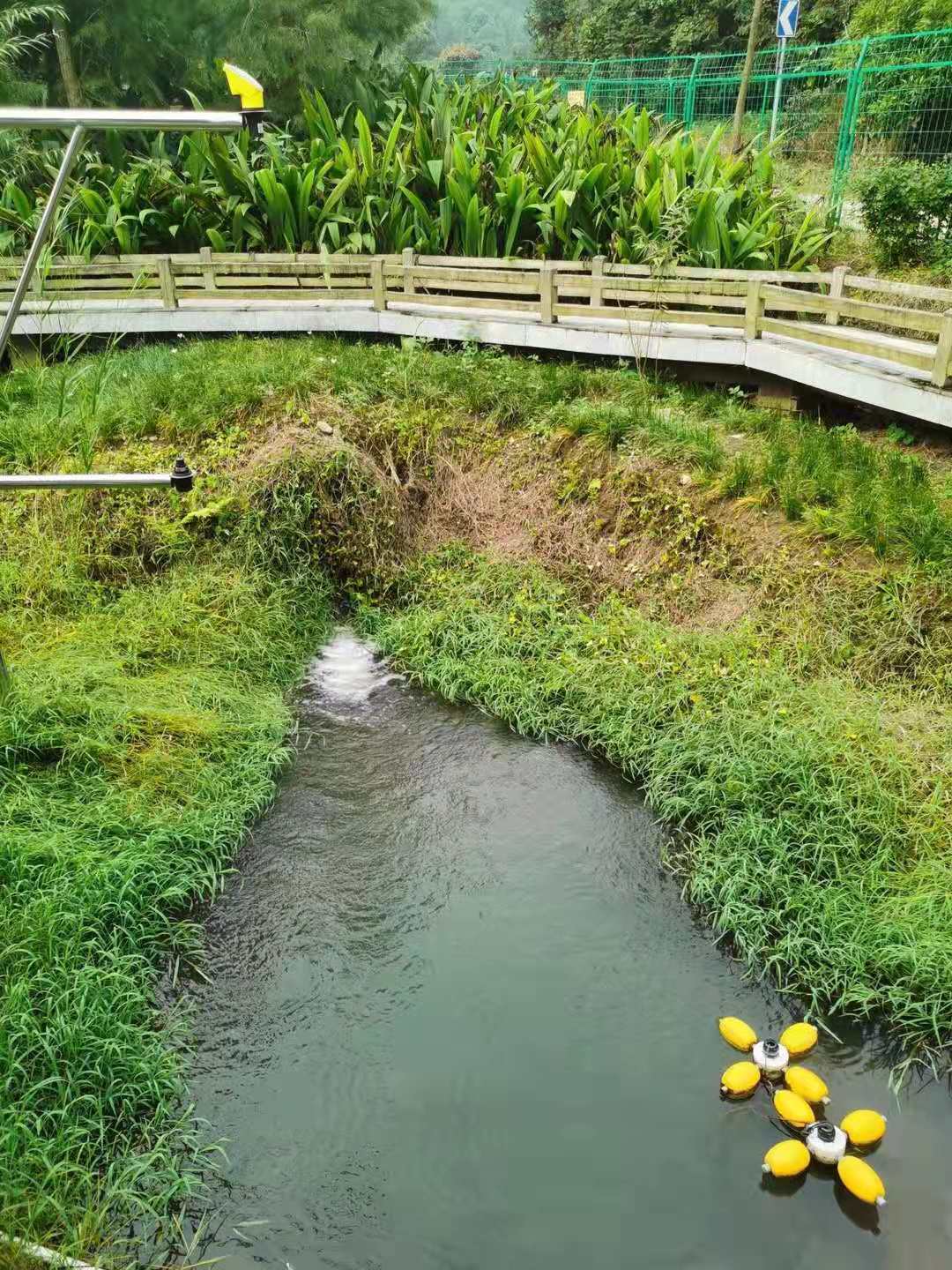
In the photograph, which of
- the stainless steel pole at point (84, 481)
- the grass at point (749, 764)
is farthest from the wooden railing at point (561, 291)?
the stainless steel pole at point (84, 481)

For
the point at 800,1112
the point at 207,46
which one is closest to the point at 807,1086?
the point at 800,1112

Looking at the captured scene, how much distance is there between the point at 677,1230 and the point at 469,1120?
2.76 feet

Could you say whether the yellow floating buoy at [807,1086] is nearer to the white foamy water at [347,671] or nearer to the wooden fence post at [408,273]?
the white foamy water at [347,671]

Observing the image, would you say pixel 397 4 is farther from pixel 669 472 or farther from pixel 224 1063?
pixel 224 1063

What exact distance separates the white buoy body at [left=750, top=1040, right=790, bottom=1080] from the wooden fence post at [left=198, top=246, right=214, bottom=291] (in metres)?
9.72

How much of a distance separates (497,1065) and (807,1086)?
1213 millimetres

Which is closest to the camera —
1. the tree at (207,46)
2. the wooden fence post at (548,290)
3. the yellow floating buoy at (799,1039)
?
the yellow floating buoy at (799,1039)

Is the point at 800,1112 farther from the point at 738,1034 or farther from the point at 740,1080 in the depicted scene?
the point at 738,1034

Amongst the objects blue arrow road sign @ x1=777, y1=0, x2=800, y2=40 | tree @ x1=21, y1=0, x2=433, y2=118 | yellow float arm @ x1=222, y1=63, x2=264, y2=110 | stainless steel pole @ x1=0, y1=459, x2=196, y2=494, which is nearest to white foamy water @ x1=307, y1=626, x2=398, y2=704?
stainless steel pole @ x1=0, y1=459, x2=196, y2=494

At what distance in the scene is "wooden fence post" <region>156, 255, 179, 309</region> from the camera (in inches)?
408

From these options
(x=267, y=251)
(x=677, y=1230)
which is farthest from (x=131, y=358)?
(x=677, y=1230)

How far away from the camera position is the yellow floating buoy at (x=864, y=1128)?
11.4 feet

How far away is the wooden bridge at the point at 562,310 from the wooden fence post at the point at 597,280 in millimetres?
17

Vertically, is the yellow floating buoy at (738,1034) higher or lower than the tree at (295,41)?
lower
